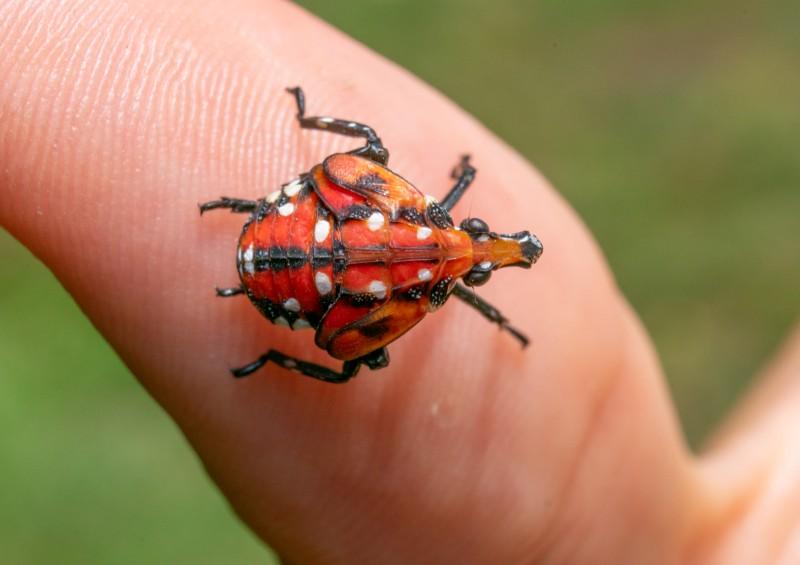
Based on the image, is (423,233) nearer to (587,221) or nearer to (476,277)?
(476,277)

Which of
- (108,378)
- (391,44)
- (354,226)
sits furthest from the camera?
(391,44)

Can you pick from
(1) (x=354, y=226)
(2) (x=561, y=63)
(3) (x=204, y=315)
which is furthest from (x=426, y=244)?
(2) (x=561, y=63)

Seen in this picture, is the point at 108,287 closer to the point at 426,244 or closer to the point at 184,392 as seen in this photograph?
the point at 184,392

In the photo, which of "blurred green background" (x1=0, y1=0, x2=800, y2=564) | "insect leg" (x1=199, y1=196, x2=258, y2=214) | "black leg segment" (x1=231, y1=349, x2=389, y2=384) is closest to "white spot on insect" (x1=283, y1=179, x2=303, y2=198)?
"insect leg" (x1=199, y1=196, x2=258, y2=214)

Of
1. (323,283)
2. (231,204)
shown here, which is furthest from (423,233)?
(231,204)

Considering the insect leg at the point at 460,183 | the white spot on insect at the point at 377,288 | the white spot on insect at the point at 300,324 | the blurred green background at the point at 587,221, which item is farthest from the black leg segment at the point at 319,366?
the blurred green background at the point at 587,221

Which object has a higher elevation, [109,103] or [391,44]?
[391,44]

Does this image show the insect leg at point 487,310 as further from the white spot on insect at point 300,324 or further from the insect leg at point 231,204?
the insect leg at point 231,204
